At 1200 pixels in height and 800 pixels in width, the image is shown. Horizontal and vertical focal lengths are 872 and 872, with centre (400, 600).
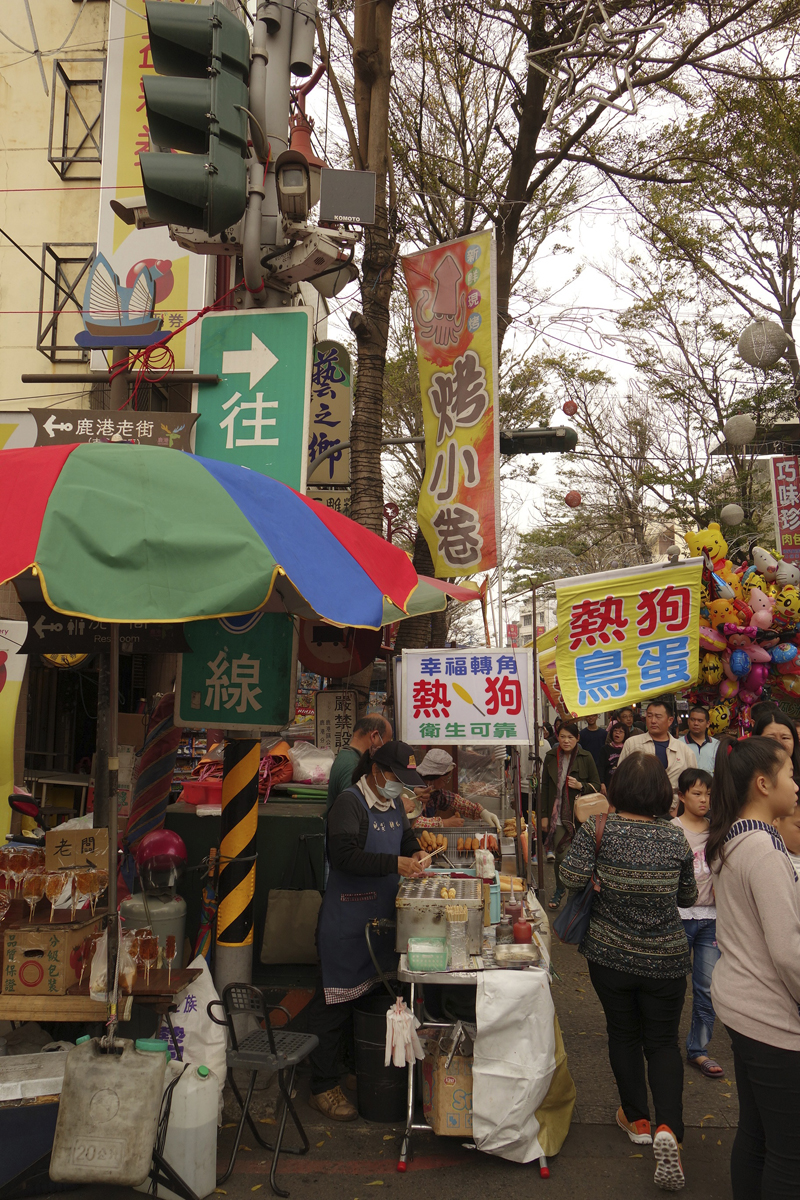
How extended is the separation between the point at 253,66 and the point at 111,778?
4.31 metres

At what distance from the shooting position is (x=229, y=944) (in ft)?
17.5

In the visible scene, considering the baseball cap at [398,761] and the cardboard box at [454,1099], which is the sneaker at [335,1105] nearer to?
the cardboard box at [454,1099]

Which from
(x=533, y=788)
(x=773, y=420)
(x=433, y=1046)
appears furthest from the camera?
(x=773, y=420)

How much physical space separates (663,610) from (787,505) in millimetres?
9095

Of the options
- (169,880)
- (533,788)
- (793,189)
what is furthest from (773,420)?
(169,880)

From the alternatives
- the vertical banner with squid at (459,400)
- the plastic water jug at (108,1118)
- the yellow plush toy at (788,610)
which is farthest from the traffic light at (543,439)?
the plastic water jug at (108,1118)

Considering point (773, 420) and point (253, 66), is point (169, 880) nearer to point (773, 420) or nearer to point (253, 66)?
point (253, 66)

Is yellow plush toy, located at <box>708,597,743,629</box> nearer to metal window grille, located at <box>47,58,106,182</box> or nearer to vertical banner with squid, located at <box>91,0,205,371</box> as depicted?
vertical banner with squid, located at <box>91,0,205,371</box>

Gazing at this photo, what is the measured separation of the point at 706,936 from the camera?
5.32 m

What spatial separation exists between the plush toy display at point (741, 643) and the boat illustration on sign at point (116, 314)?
6.16 metres

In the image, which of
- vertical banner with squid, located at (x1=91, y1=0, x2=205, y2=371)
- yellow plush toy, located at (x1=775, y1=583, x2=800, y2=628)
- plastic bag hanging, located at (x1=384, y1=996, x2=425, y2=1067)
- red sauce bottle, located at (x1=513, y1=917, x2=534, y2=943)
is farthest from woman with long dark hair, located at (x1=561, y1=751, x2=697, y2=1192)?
vertical banner with squid, located at (x1=91, y1=0, x2=205, y2=371)

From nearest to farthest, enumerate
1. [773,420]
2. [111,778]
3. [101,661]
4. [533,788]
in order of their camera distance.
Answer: [111,778] → [101,661] → [533,788] → [773,420]

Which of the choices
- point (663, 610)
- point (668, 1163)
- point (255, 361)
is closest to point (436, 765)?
point (663, 610)

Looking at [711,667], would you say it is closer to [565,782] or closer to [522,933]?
[565,782]
